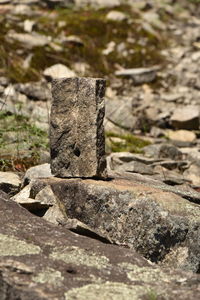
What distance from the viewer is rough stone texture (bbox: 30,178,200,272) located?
5637 millimetres

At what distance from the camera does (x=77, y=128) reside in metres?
6.66

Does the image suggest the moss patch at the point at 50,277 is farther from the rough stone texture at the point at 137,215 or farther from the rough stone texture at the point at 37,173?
the rough stone texture at the point at 37,173

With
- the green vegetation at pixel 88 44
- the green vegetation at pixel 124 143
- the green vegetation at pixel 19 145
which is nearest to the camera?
the green vegetation at pixel 19 145

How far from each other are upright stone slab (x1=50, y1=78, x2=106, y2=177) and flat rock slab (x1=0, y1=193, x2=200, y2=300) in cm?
133

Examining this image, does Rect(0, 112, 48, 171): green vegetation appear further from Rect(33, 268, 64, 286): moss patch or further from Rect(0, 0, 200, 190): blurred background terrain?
Rect(33, 268, 64, 286): moss patch

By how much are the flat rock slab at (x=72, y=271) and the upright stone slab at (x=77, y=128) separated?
133 cm

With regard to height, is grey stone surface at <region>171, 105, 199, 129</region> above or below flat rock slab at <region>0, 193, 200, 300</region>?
below

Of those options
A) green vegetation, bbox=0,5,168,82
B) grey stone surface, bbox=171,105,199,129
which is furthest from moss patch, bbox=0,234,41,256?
green vegetation, bbox=0,5,168,82

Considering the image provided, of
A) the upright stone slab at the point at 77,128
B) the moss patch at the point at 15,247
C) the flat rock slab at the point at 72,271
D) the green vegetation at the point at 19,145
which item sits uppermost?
the upright stone slab at the point at 77,128

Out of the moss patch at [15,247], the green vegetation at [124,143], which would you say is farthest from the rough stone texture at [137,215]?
the green vegetation at [124,143]

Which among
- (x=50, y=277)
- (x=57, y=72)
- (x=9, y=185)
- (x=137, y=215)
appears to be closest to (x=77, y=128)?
(x=9, y=185)

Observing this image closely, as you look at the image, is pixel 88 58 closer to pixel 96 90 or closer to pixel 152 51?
pixel 152 51

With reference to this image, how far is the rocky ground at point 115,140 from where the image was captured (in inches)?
187

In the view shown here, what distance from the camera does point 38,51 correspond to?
15.9 m
